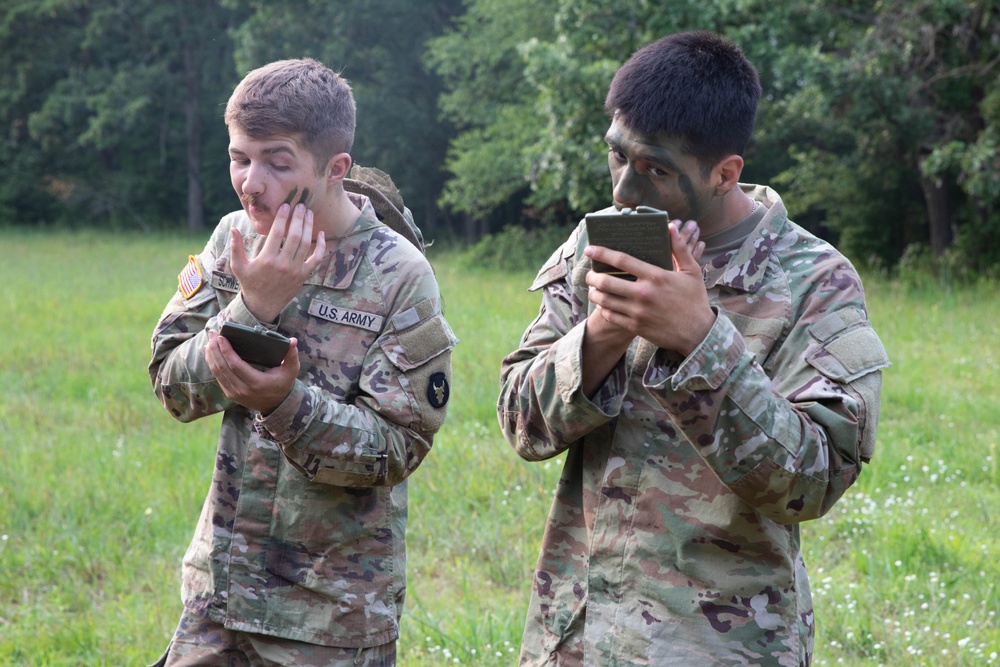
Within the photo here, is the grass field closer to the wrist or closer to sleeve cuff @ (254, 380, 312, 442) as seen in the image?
sleeve cuff @ (254, 380, 312, 442)

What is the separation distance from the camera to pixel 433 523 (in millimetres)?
5312

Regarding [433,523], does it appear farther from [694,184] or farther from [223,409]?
[694,184]

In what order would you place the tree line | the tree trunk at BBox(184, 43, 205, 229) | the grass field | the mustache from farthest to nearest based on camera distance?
the tree trunk at BBox(184, 43, 205, 229) → the tree line → the grass field → the mustache

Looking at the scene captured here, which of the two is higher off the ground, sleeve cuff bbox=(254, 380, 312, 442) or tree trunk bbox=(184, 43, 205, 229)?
sleeve cuff bbox=(254, 380, 312, 442)

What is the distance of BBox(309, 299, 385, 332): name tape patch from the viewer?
96.7 inches

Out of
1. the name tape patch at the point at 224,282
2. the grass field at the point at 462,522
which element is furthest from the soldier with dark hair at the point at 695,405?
the grass field at the point at 462,522

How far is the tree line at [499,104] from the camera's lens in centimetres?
1405

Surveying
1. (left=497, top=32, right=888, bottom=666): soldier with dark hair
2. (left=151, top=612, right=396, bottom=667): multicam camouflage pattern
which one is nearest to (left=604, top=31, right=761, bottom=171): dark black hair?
(left=497, top=32, right=888, bottom=666): soldier with dark hair

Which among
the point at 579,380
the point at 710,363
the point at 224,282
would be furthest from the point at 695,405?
the point at 224,282

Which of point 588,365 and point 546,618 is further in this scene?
point 546,618

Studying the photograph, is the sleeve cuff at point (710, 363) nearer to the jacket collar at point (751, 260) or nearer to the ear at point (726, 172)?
the jacket collar at point (751, 260)

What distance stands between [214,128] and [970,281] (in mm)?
28977

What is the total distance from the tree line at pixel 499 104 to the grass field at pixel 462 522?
239 inches

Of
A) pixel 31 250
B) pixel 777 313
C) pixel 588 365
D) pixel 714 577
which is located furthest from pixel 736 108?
pixel 31 250
